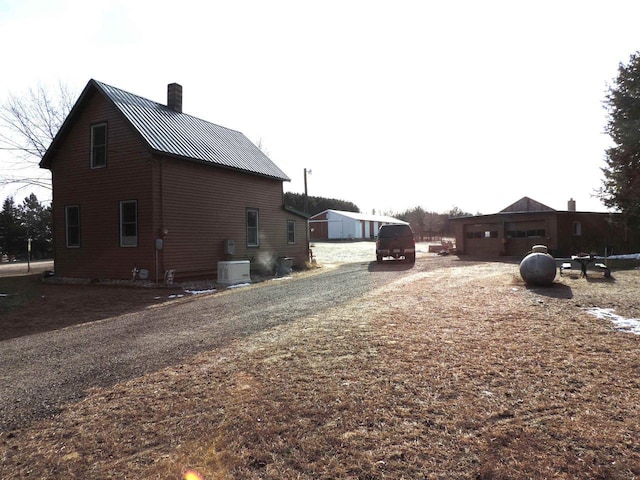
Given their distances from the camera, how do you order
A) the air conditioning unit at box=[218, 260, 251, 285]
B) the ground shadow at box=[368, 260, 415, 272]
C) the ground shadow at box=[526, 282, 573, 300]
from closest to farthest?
the ground shadow at box=[526, 282, 573, 300] → the air conditioning unit at box=[218, 260, 251, 285] → the ground shadow at box=[368, 260, 415, 272]

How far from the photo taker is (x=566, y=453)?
8.66 feet

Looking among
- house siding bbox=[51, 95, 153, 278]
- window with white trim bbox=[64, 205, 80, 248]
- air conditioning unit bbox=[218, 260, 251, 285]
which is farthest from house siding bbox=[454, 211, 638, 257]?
window with white trim bbox=[64, 205, 80, 248]

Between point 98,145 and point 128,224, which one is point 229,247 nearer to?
point 128,224

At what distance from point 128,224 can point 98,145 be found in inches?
134

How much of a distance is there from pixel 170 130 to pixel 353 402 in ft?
46.8

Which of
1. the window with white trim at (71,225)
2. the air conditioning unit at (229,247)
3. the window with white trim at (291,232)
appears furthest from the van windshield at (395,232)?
the window with white trim at (71,225)

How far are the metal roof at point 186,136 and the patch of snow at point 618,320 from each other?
12406 mm

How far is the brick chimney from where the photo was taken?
17.2 meters

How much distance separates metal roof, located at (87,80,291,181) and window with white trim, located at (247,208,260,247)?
178 centimetres

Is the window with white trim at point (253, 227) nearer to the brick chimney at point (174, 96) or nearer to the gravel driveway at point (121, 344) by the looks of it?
the brick chimney at point (174, 96)

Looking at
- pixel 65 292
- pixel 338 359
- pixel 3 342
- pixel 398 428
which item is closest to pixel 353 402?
pixel 398 428

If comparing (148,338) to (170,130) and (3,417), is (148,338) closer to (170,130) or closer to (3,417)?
(3,417)

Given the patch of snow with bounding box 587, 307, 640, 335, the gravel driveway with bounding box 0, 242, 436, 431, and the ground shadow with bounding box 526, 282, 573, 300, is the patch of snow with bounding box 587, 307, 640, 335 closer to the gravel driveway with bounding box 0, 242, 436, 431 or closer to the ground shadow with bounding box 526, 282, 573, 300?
the ground shadow with bounding box 526, 282, 573, 300

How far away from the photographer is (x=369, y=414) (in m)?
3.20
